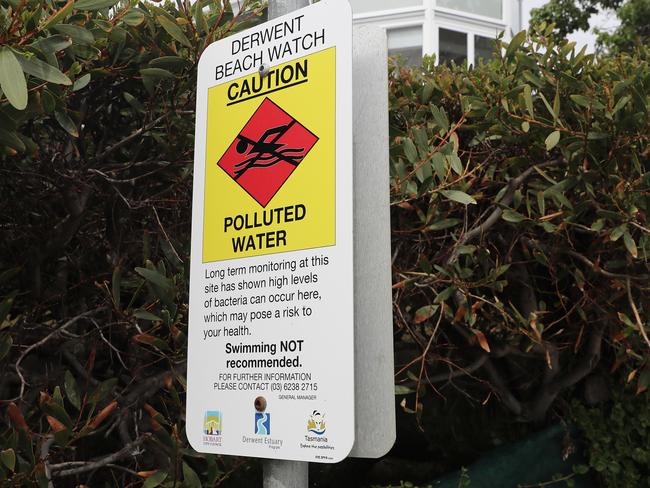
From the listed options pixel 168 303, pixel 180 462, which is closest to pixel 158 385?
pixel 180 462

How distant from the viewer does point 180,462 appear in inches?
127

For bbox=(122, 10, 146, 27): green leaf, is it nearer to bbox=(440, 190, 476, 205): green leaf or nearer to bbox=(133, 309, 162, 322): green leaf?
bbox=(133, 309, 162, 322): green leaf

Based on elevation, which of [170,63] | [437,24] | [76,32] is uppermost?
[437,24]

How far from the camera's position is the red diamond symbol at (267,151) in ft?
6.68

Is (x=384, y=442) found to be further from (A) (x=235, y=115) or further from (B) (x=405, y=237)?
(B) (x=405, y=237)

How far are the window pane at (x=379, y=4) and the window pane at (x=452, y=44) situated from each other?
857 mm

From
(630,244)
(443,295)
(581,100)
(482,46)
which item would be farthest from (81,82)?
(482,46)

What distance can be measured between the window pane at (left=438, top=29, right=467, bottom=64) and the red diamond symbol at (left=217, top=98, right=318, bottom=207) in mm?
14916

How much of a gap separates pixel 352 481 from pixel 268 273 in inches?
127

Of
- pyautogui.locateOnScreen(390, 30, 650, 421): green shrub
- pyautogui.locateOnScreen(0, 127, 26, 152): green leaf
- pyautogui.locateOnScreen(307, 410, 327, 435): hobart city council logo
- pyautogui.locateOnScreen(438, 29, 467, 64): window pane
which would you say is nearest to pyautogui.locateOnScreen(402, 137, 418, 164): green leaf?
→ pyautogui.locateOnScreen(390, 30, 650, 421): green shrub

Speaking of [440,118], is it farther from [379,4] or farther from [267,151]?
[379,4]

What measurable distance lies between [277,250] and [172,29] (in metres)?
1.63

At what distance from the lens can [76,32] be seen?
2818 mm

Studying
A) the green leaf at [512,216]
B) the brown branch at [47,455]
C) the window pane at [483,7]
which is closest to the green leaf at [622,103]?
the green leaf at [512,216]
